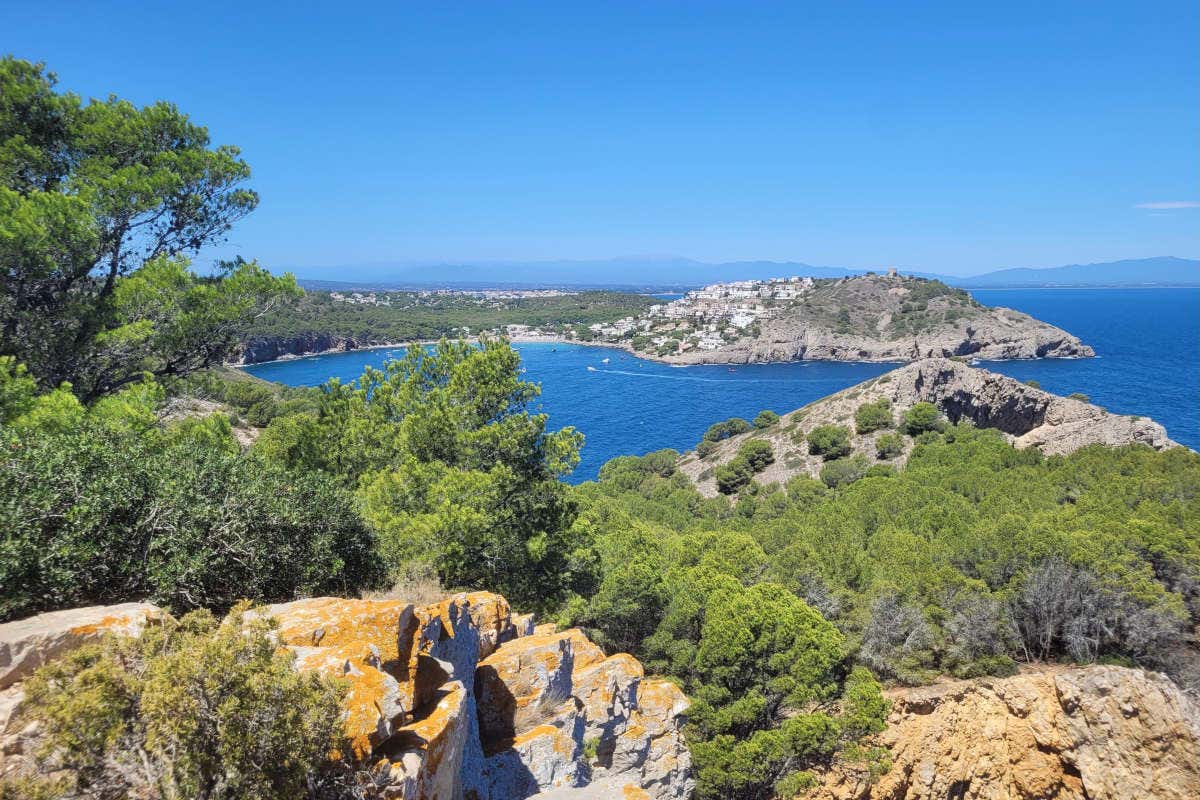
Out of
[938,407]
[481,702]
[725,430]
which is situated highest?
[481,702]

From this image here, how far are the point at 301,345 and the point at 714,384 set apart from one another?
95.0 meters

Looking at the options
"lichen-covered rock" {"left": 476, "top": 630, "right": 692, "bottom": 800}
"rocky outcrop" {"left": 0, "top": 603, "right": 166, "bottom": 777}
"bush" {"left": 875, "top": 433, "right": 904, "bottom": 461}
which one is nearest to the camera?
"rocky outcrop" {"left": 0, "top": 603, "right": 166, "bottom": 777}

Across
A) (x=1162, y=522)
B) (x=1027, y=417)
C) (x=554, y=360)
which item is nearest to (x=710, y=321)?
(x=554, y=360)

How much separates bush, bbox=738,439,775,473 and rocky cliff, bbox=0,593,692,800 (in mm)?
39395

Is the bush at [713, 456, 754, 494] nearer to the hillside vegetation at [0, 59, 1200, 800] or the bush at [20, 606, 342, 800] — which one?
the hillside vegetation at [0, 59, 1200, 800]

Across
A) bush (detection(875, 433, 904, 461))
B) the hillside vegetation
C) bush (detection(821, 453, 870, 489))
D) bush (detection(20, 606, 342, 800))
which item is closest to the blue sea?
bush (detection(821, 453, 870, 489))

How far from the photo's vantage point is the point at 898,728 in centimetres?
1471

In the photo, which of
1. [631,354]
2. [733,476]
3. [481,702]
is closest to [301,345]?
[631,354]

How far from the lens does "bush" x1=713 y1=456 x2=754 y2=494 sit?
155ft

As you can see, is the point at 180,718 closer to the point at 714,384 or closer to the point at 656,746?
the point at 656,746

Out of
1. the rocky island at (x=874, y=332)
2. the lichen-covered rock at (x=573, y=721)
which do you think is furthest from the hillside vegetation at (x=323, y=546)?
the rocky island at (x=874, y=332)

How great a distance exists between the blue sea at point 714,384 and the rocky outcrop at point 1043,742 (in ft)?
178

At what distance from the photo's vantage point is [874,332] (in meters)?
138

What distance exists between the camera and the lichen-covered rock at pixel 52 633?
4.70 meters
